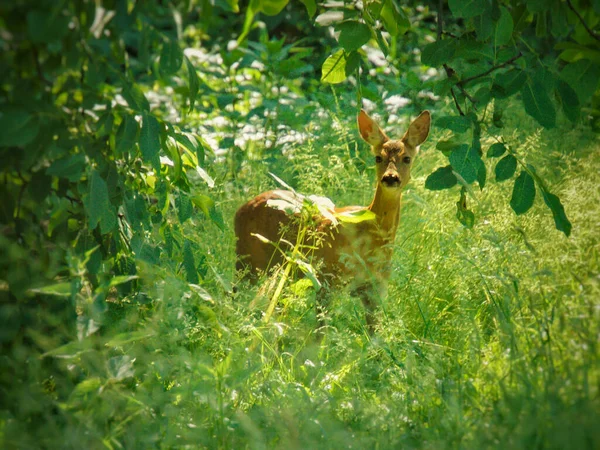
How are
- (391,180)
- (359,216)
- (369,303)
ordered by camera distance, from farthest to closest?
(369,303) < (391,180) < (359,216)

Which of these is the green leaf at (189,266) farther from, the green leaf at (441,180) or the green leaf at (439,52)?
the green leaf at (439,52)

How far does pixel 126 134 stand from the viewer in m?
1.92

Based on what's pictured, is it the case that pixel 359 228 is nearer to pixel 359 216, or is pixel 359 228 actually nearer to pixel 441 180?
pixel 359 216

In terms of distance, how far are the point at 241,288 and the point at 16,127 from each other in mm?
1579

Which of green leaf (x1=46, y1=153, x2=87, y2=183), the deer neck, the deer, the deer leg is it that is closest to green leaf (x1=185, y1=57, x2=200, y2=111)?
green leaf (x1=46, y1=153, x2=87, y2=183)

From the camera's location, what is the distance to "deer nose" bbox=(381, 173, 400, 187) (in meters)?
3.38

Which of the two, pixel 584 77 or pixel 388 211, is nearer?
pixel 584 77

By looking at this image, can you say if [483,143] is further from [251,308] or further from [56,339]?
[56,339]

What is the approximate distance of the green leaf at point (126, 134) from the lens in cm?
192

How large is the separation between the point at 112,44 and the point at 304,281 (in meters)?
1.42

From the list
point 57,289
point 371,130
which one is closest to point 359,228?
point 371,130

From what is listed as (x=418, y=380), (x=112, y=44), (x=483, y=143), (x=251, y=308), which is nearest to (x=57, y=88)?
(x=112, y=44)

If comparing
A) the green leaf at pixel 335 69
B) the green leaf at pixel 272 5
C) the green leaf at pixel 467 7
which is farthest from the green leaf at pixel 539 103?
the green leaf at pixel 272 5

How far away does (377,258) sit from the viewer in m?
3.15
